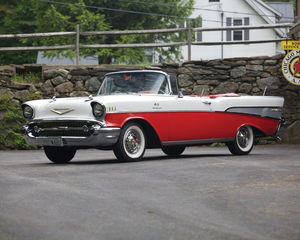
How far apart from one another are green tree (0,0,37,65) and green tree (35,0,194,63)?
225 centimetres

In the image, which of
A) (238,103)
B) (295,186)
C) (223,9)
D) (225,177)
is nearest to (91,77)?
(238,103)

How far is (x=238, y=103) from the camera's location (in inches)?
412

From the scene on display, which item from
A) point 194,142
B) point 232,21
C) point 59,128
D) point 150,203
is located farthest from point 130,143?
point 232,21

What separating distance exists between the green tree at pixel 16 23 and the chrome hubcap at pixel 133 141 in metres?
24.6

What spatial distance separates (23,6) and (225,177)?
98.8 feet

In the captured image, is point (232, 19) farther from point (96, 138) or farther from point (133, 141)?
point (96, 138)

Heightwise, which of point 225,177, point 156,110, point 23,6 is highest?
point 23,6

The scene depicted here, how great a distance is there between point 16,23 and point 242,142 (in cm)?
2680

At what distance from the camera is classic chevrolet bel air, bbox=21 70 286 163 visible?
8211 millimetres

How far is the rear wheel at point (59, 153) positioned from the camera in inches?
357

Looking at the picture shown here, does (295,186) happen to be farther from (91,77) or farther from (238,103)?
(91,77)

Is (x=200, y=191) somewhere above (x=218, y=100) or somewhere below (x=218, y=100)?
below

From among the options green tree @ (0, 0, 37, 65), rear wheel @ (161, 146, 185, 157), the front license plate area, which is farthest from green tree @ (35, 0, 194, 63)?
the front license plate area

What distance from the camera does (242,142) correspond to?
10648mm
